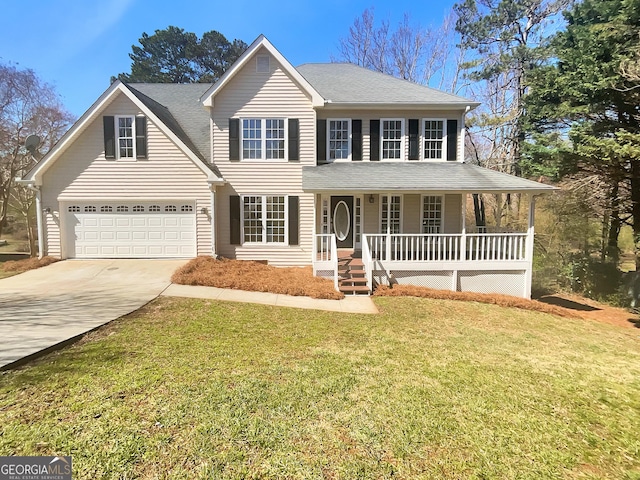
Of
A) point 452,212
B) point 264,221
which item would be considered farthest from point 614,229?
point 264,221

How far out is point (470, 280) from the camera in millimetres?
11953

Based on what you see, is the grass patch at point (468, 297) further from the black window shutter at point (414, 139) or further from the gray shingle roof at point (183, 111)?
the gray shingle roof at point (183, 111)

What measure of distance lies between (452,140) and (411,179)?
3515mm

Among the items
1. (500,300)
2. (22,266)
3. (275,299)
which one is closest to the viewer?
(275,299)

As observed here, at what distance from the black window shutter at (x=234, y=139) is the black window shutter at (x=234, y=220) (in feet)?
5.53

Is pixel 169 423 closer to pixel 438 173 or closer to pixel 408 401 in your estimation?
pixel 408 401

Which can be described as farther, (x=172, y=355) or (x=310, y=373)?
(x=172, y=355)

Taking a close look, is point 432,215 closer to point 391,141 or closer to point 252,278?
point 391,141

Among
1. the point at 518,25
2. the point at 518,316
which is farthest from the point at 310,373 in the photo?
the point at 518,25

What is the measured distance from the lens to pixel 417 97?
45.8 feet

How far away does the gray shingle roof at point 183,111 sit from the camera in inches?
545

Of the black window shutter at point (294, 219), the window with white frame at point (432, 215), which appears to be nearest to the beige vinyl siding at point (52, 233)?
the black window shutter at point (294, 219)

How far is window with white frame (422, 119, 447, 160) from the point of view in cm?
1419

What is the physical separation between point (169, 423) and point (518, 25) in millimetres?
29467
